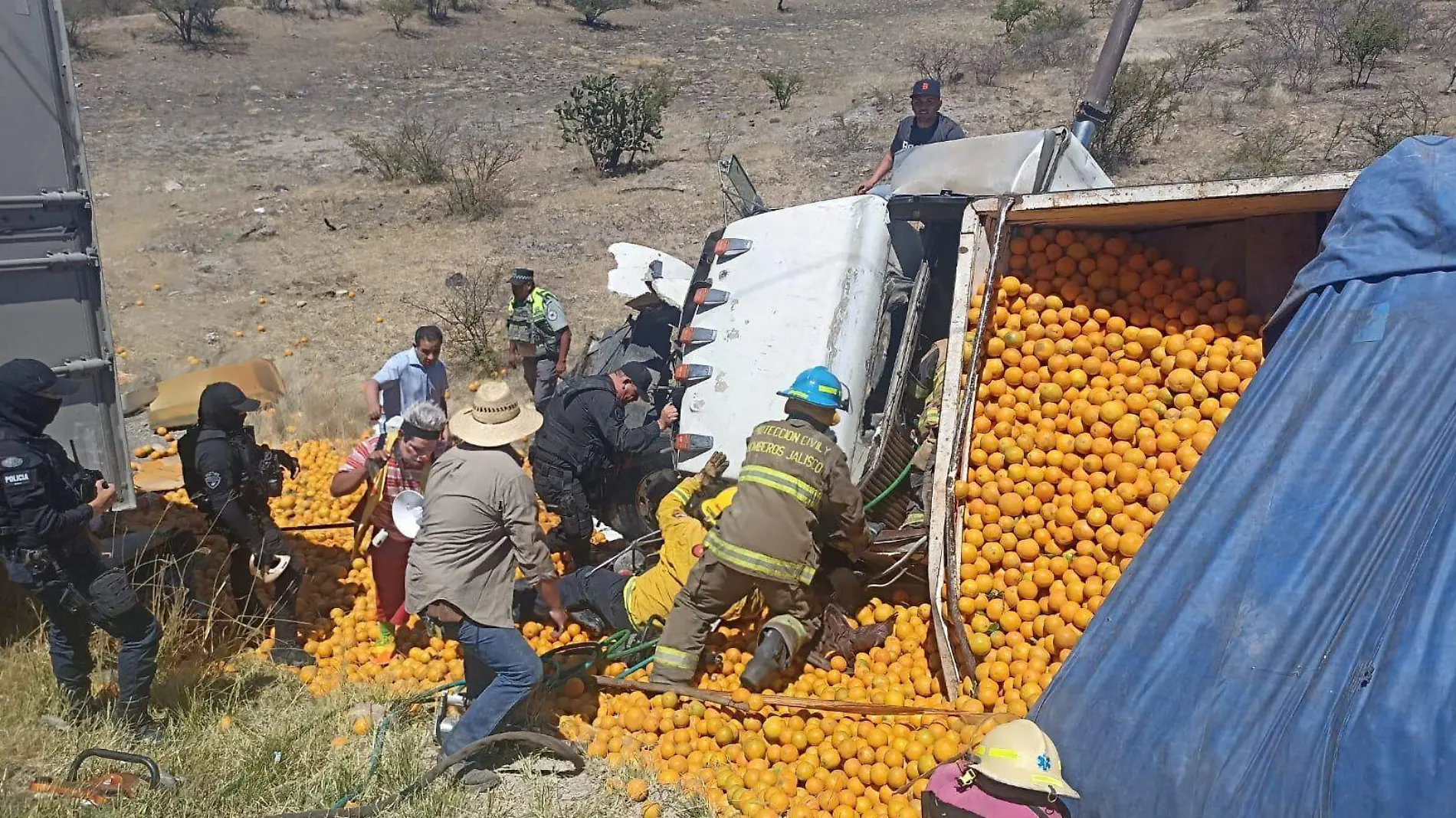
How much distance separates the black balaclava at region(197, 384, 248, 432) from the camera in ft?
17.8

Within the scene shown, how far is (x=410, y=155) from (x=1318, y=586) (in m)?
15.5

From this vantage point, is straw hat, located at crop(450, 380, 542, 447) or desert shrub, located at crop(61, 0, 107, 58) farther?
desert shrub, located at crop(61, 0, 107, 58)

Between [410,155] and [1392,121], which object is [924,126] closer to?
[1392,121]

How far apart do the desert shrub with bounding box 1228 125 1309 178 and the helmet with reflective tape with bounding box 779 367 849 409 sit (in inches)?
340

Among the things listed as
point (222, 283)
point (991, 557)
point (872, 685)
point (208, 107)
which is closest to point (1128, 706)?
point (991, 557)

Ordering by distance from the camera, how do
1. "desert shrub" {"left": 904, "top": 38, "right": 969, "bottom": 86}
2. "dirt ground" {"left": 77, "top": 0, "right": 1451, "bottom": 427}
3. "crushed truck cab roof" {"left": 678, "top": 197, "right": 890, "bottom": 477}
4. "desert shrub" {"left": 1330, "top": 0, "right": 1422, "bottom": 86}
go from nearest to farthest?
"crushed truck cab roof" {"left": 678, "top": 197, "right": 890, "bottom": 477} < "dirt ground" {"left": 77, "top": 0, "right": 1451, "bottom": 427} < "desert shrub" {"left": 1330, "top": 0, "right": 1422, "bottom": 86} < "desert shrub" {"left": 904, "top": 38, "right": 969, "bottom": 86}

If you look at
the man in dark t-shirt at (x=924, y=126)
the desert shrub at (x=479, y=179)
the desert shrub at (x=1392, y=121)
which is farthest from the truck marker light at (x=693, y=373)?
the desert shrub at (x=1392, y=121)

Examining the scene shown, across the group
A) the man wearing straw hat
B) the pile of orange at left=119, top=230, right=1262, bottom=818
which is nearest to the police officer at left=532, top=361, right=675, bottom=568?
the pile of orange at left=119, top=230, right=1262, bottom=818

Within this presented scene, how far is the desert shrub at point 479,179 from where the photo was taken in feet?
47.8

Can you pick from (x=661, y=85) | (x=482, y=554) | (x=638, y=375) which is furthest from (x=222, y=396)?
(x=661, y=85)

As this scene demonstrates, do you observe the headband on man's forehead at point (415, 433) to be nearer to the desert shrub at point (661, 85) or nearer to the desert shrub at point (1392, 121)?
the desert shrub at point (1392, 121)

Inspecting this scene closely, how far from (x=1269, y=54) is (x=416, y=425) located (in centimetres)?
1807

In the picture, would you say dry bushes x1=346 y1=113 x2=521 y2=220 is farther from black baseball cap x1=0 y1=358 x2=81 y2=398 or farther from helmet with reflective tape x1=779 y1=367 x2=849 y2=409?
helmet with reflective tape x1=779 y1=367 x2=849 y2=409

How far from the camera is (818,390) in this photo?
5.14 meters
